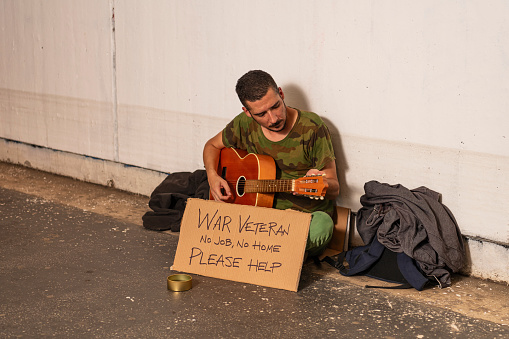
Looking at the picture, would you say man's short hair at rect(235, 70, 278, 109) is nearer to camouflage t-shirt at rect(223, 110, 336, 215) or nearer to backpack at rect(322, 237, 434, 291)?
camouflage t-shirt at rect(223, 110, 336, 215)

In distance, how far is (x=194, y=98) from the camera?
204 inches

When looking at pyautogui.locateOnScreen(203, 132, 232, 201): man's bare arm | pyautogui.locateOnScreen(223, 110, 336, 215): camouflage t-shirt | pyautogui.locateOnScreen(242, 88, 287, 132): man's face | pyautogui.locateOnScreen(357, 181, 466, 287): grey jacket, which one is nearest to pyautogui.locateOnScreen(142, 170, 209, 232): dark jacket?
pyautogui.locateOnScreen(203, 132, 232, 201): man's bare arm

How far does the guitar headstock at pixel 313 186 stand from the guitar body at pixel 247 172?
1.12 ft

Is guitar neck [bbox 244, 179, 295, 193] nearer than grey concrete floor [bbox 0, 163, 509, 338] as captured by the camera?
No

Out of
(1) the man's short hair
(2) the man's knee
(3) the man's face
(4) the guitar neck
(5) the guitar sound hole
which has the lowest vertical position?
(2) the man's knee

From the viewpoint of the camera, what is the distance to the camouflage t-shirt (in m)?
4.11

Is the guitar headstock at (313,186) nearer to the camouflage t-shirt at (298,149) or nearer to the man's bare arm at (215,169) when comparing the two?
the camouflage t-shirt at (298,149)

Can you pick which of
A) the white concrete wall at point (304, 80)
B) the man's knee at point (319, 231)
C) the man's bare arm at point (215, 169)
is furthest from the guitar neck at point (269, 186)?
the white concrete wall at point (304, 80)

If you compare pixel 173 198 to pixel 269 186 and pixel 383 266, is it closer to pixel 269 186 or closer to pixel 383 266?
pixel 269 186

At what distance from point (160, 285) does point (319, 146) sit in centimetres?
130

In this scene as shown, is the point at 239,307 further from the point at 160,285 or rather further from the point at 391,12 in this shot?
the point at 391,12

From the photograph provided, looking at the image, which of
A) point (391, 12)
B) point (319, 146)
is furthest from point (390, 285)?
point (391, 12)

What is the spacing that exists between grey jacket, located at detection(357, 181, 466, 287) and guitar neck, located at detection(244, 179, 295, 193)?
53 centimetres

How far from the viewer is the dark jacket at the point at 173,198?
4722 mm
